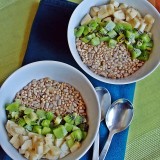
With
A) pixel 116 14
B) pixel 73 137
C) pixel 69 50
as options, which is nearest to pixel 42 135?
pixel 73 137

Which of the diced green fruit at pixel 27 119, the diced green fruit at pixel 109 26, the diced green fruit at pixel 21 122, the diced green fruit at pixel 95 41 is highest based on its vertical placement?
the diced green fruit at pixel 109 26

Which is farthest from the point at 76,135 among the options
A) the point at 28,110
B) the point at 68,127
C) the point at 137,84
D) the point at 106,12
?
the point at 106,12

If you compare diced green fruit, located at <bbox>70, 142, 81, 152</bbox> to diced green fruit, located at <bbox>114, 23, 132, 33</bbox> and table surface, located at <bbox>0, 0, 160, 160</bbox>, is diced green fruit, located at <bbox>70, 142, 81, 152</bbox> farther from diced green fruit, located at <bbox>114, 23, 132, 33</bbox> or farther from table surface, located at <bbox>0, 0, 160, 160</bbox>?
diced green fruit, located at <bbox>114, 23, 132, 33</bbox>

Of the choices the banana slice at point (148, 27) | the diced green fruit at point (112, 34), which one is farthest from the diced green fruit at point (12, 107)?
the banana slice at point (148, 27)

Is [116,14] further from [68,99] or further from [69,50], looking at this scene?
[68,99]

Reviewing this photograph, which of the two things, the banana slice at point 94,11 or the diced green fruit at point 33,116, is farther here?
the banana slice at point 94,11

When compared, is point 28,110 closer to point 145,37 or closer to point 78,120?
point 78,120

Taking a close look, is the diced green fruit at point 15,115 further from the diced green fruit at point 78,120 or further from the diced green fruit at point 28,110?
the diced green fruit at point 78,120

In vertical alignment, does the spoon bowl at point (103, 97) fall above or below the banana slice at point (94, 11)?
below

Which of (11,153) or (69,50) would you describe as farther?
(69,50)
